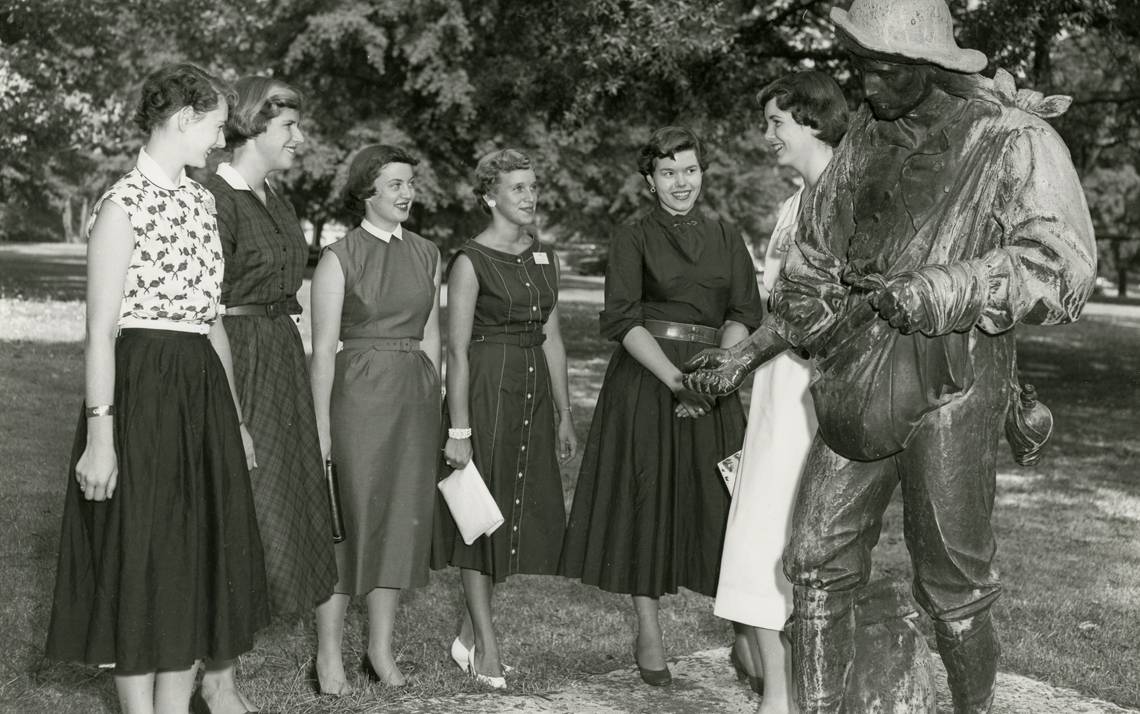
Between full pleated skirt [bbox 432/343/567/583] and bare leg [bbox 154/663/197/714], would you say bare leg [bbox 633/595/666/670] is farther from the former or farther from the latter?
bare leg [bbox 154/663/197/714]

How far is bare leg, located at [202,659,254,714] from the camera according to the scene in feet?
15.6

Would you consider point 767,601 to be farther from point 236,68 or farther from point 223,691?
point 236,68

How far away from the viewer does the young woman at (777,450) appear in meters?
4.67

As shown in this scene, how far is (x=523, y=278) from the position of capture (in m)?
5.55

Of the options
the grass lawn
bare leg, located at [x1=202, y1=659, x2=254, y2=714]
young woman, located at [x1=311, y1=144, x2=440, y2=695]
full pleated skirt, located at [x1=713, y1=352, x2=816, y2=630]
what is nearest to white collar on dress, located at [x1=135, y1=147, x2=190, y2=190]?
young woman, located at [x1=311, y1=144, x2=440, y2=695]

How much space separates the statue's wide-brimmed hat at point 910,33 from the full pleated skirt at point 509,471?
255 cm

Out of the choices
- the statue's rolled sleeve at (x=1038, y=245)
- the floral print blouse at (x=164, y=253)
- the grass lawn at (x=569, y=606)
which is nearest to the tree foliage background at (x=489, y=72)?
the grass lawn at (x=569, y=606)

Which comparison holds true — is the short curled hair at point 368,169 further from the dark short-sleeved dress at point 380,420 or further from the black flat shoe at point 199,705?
the black flat shoe at point 199,705

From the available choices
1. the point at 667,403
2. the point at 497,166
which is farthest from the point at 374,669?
the point at 497,166

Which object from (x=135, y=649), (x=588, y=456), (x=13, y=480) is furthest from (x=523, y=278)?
(x=13, y=480)

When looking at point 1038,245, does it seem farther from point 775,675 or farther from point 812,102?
point 775,675

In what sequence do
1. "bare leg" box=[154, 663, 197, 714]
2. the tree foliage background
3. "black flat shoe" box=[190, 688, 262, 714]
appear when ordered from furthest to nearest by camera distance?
1. the tree foliage background
2. "black flat shoe" box=[190, 688, 262, 714]
3. "bare leg" box=[154, 663, 197, 714]

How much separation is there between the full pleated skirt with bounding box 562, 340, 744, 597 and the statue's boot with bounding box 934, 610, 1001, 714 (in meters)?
1.71

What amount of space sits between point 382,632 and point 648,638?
41.4 inches
